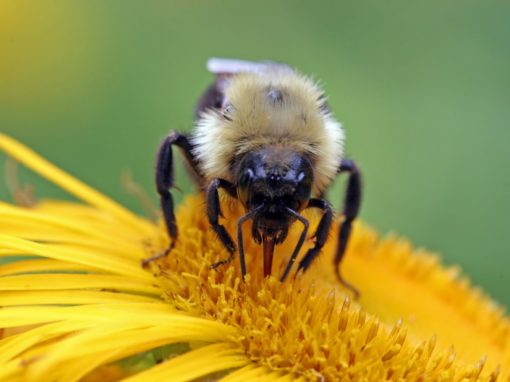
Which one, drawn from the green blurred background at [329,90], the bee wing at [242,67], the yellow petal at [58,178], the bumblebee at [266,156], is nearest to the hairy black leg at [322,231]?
the bumblebee at [266,156]

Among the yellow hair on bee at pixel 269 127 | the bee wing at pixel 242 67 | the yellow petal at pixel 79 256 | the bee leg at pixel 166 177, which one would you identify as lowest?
the yellow petal at pixel 79 256

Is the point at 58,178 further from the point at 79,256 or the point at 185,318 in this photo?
the point at 185,318

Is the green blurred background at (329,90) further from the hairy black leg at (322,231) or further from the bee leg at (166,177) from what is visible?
the hairy black leg at (322,231)

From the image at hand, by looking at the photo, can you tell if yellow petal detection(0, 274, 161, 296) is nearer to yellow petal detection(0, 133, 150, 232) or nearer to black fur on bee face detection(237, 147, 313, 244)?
black fur on bee face detection(237, 147, 313, 244)

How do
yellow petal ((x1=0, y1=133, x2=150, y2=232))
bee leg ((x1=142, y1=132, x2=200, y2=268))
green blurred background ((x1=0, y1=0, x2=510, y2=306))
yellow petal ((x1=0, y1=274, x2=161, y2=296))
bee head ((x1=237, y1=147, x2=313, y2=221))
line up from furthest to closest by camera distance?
1. green blurred background ((x1=0, y1=0, x2=510, y2=306))
2. yellow petal ((x1=0, y1=133, x2=150, y2=232))
3. bee leg ((x1=142, y1=132, x2=200, y2=268))
4. yellow petal ((x1=0, y1=274, x2=161, y2=296))
5. bee head ((x1=237, y1=147, x2=313, y2=221))

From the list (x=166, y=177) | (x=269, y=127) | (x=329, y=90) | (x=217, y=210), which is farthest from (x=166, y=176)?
(x=329, y=90)

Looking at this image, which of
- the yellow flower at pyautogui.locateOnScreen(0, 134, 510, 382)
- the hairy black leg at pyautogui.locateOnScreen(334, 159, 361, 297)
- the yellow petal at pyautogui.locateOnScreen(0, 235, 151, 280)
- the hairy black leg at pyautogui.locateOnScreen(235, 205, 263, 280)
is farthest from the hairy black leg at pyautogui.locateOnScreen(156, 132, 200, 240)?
the hairy black leg at pyautogui.locateOnScreen(334, 159, 361, 297)

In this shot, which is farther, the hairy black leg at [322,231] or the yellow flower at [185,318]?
the hairy black leg at [322,231]

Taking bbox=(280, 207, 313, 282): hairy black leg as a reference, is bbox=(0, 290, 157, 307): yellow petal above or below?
below
